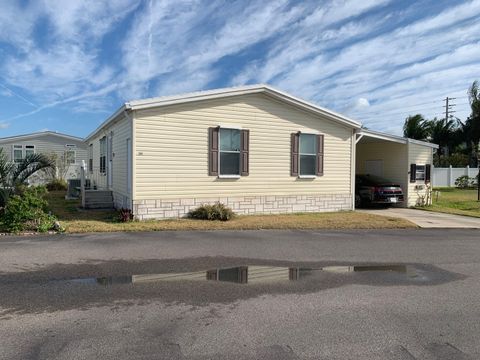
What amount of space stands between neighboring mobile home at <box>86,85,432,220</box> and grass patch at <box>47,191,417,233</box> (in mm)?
802

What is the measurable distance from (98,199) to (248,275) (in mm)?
9781

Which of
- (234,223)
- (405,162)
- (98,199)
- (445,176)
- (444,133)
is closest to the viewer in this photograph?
(234,223)

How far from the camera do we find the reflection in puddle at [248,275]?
5.64 metres

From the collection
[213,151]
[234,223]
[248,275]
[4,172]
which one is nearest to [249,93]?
[213,151]

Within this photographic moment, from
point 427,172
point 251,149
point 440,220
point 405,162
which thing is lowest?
point 440,220

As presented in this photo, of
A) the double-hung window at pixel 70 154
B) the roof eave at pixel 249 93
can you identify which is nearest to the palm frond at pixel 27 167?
the roof eave at pixel 249 93

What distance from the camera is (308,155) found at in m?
14.3

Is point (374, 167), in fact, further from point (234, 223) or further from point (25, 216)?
point (25, 216)

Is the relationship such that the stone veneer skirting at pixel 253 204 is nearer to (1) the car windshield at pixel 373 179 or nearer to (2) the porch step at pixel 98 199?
(1) the car windshield at pixel 373 179

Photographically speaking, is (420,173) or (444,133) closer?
(420,173)

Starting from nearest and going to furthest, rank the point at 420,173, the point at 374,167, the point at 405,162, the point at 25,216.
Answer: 1. the point at 25,216
2. the point at 405,162
3. the point at 420,173
4. the point at 374,167

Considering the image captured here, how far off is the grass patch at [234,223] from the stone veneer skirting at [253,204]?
470mm

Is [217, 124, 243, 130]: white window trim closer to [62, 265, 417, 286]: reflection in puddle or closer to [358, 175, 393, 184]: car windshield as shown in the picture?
[62, 265, 417, 286]: reflection in puddle

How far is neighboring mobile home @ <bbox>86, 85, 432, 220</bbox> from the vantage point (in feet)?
37.6
